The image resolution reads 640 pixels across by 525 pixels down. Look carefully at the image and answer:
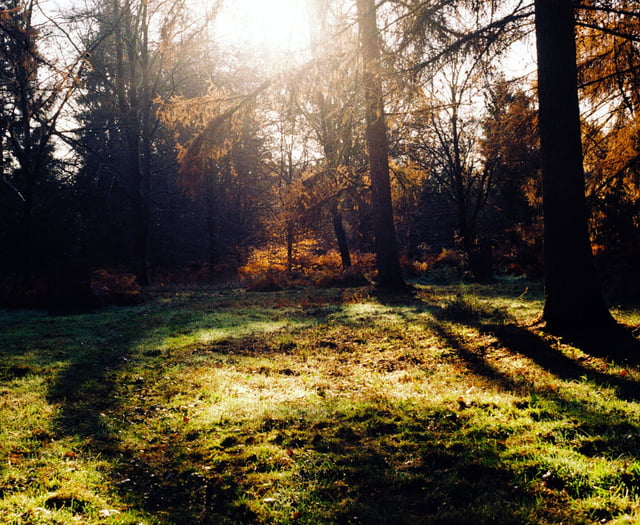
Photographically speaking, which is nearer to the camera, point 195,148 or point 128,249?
point 195,148

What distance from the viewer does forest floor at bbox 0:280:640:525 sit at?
9.41 ft

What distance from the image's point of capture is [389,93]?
760 cm

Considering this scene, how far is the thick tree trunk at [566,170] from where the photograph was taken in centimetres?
607

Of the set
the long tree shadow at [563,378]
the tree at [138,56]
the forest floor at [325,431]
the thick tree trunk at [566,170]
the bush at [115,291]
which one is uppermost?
the tree at [138,56]

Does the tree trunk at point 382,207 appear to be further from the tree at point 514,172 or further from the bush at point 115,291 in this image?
the bush at point 115,291

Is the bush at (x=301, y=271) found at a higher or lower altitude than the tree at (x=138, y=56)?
lower

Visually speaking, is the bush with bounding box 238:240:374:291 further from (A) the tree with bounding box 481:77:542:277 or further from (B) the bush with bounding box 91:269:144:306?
(A) the tree with bounding box 481:77:542:277

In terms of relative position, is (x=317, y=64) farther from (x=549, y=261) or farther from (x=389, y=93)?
(x=549, y=261)

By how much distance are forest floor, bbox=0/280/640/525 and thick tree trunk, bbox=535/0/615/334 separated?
0.67 meters

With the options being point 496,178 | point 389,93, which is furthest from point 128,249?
point 389,93

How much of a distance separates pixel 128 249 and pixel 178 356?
74.1 feet

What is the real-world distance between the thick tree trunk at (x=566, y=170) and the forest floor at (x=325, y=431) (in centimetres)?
67

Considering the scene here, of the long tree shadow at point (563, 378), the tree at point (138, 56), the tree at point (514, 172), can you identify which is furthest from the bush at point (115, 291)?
the tree at point (514, 172)

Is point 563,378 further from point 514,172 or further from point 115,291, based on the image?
point 514,172
